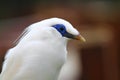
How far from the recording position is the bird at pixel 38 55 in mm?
560

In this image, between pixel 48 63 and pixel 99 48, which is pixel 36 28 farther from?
pixel 99 48

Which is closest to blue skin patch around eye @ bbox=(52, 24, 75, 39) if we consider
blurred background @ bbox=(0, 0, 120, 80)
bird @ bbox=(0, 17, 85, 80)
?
bird @ bbox=(0, 17, 85, 80)

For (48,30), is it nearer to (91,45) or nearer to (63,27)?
(63,27)

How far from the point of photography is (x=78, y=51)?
257cm

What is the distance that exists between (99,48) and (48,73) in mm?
2095

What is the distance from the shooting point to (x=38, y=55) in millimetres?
567

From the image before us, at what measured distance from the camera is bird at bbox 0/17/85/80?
56cm

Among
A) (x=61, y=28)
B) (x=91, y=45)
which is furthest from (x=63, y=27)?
(x=91, y=45)

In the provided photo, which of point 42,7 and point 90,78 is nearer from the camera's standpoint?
point 90,78

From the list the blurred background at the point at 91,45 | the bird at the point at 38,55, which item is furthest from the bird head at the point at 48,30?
the blurred background at the point at 91,45

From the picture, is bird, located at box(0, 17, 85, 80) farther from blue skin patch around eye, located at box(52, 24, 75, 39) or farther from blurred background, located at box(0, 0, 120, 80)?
blurred background, located at box(0, 0, 120, 80)

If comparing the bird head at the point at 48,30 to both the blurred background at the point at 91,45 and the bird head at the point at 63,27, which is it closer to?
the bird head at the point at 63,27

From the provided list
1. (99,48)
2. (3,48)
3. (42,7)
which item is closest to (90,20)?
(99,48)

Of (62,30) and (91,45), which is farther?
(91,45)
